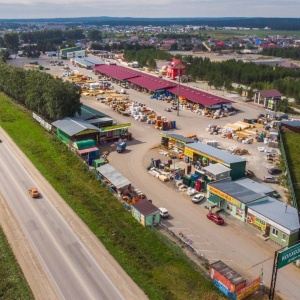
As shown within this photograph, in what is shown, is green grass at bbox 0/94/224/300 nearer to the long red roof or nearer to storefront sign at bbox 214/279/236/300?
storefront sign at bbox 214/279/236/300

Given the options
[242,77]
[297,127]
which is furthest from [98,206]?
[242,77]

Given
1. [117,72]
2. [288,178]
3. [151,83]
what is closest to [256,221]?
[288,178]

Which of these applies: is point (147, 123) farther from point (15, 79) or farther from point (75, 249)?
point (75, 249)

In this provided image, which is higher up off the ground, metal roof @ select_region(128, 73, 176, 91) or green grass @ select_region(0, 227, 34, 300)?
metal roof @ select_region(128, 73, 176, 91)

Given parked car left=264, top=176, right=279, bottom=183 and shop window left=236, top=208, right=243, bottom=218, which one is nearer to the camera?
shop window left=236, top=208, right=243, bottom=218

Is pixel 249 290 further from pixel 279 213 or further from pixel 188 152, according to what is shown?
pixel 188 152

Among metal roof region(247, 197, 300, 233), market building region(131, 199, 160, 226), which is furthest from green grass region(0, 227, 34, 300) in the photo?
metal roof region(247, 197, 300, 233)

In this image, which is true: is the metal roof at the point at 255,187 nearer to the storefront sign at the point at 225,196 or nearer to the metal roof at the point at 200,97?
the storefront sign at the point at 225,196
